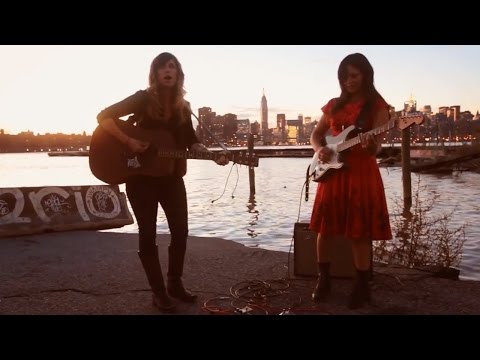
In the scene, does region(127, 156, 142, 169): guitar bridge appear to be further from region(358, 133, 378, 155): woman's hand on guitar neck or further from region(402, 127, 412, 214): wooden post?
region(402, 127, 412, 214): wooden post

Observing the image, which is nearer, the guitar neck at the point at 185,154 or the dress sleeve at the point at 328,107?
the guitar neck at the point at 185,154

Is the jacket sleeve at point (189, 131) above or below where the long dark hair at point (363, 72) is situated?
below

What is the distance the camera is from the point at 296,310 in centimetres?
416

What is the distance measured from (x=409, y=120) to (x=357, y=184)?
737 millimetres

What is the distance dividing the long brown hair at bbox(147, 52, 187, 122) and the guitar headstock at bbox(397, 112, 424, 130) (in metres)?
1.97

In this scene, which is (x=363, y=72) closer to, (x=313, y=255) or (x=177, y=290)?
(x=313, y=255)

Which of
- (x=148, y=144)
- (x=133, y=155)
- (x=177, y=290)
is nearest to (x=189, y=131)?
(x=148, y=144)

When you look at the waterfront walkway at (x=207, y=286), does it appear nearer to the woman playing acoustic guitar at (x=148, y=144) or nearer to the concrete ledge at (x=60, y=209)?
the woman playing acoustic guitar at (x=148, y=144)

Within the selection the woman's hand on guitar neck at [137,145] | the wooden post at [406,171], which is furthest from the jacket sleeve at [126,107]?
the wooden post at [406,171]

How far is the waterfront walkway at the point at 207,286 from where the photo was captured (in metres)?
4.24

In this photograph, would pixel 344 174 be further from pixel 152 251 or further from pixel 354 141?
pixel 152 251

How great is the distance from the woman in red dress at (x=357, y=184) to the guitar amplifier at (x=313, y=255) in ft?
2.11

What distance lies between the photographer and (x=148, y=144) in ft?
13.3
